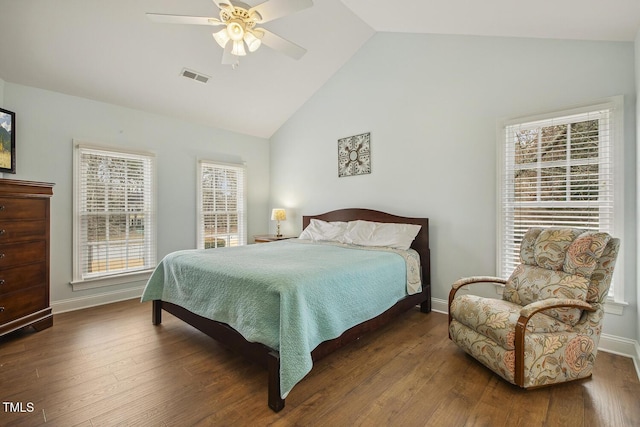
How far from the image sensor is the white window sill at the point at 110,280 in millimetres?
3562

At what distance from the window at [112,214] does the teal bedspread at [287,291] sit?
134cm

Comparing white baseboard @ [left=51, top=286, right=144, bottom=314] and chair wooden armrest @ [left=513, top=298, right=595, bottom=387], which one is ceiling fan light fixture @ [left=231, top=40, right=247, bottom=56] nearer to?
chair wooden armrest @ [left=513, top=298, right=595, bottom=387]

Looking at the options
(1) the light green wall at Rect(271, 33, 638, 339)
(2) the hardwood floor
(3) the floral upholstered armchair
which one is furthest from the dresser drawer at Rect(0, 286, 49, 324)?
(3) the floral upholstered armchair

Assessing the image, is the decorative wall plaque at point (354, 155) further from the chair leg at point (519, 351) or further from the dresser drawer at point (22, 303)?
the dresser drawer at point (22, 303)

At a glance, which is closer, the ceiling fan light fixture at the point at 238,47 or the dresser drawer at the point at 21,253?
the ceiling fan light fixture at the point at 238,47

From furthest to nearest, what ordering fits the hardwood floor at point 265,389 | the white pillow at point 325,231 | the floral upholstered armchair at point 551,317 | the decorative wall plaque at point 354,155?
1. the decorative wall plaque at point 354,155
2. the white pillow at point 325,231
3. the floral upholstered armchair at point 551,317
4. the hardwood floor at point 265,389

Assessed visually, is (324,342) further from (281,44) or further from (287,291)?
(281,44)

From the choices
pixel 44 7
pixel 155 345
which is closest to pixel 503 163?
pixel 155 345

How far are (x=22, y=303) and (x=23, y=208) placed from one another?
2.90 feet

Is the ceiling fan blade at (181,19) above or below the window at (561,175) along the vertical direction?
above

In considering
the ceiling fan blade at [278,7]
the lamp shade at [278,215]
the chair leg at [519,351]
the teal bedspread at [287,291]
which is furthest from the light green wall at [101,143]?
the chair leg at [519,351]

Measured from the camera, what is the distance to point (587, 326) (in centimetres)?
198

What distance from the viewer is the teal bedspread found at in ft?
5.87

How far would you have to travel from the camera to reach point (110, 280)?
380 cm
